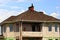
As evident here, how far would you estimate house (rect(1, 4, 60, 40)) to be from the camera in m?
50.1

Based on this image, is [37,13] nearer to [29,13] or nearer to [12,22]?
[29,13]

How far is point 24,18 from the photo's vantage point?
5062 centimetres

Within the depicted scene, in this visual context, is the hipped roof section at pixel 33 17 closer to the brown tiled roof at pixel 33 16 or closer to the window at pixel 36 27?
the brown tiled roof at pixel 33 16

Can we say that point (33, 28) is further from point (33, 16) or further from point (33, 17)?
point (33, 16)

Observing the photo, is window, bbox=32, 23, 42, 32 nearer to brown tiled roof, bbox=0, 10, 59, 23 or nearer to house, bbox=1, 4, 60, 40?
house, bbox=1, 4, 60, 40

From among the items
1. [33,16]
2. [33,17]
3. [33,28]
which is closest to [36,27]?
[33,28]

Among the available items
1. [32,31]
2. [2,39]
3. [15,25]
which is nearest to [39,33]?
[32,31]

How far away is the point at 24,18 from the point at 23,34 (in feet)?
11.0

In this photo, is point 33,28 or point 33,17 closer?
point 33,17

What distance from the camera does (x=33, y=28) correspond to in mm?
52188

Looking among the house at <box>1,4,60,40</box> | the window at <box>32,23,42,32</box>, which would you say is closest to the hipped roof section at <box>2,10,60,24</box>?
the house at <box>1,4,60,40</box>

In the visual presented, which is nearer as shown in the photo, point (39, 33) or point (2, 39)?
point (39, 33)

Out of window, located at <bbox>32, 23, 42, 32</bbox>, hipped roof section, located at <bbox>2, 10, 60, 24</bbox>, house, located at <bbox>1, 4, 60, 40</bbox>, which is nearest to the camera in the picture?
house, located at <bbox>1, 4, 60, 40</bbox>

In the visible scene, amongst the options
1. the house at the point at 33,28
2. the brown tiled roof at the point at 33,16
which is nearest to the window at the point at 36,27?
the house at the point at 33,28
